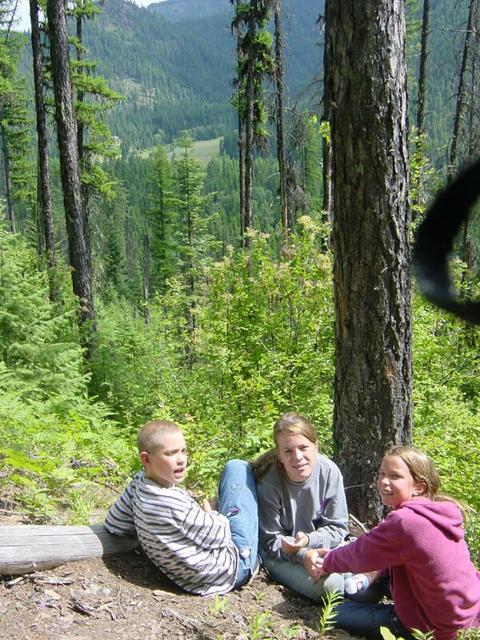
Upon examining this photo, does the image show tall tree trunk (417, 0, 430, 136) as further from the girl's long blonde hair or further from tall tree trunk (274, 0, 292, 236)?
the girl's long blonde hair

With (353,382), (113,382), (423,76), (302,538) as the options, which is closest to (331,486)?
(302,538)

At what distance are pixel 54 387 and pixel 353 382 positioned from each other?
557cm

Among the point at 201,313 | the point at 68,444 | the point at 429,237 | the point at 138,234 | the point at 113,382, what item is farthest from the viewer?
the point at 138,234

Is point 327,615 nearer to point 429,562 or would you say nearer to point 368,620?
point 429,562

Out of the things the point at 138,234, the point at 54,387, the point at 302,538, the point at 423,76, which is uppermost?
the point at 423,76

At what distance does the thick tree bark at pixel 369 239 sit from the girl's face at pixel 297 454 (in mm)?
539

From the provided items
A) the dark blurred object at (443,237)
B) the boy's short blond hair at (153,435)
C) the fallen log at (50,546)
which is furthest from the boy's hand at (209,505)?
the dark blurred object at (443,237)

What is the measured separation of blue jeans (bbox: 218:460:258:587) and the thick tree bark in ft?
2.74

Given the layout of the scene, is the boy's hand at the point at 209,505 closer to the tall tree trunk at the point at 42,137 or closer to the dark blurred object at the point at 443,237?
the dark blurred object at the point at 443,237

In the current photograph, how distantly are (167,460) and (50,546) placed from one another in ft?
2.48

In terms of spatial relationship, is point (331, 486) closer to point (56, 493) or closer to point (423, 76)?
point (56, 493)

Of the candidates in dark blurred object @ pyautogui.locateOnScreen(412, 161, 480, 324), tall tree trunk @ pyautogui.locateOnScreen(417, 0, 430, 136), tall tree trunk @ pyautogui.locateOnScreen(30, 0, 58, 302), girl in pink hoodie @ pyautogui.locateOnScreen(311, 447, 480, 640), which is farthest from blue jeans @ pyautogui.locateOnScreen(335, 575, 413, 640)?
tall tree trunk @ pyautogui.locateOnScreen(417, 0, 430, 136)

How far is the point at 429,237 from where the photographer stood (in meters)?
0.70

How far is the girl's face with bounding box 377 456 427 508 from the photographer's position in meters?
3.12
